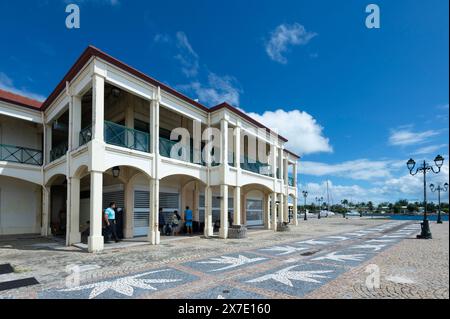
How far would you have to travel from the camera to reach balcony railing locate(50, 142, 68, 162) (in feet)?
44.1

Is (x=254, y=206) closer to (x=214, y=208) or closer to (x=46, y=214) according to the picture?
(x=214, y=208)

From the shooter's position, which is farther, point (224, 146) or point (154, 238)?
point (224, 146)

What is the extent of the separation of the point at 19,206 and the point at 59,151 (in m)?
4.58

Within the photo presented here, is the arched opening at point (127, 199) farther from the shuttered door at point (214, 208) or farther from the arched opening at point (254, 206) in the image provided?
the arched opening at point (254, 206)

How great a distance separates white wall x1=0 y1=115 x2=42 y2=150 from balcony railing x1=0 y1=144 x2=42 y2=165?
0.78m

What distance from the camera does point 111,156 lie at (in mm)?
10586

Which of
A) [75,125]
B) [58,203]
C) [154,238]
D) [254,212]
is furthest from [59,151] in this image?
[254,212]

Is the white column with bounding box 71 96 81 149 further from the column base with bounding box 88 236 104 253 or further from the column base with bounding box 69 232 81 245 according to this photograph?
the column base with bounding box 88 236 104 253

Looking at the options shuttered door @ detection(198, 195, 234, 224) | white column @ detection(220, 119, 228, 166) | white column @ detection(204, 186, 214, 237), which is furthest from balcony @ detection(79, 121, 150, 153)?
shuttered door @ detection(198, 195, 234, 224)

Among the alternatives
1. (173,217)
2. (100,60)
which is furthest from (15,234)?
(100,60)

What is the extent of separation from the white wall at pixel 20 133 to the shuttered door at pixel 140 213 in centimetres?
755

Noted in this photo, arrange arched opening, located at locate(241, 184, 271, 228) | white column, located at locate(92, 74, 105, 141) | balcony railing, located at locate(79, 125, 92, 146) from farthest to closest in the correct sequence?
arched opening, located at locate(241, 184, 271, 228), balcony railing, located at locate(79, 125, 92, 146), white column, located at locate(92, 74, 105, 141)
